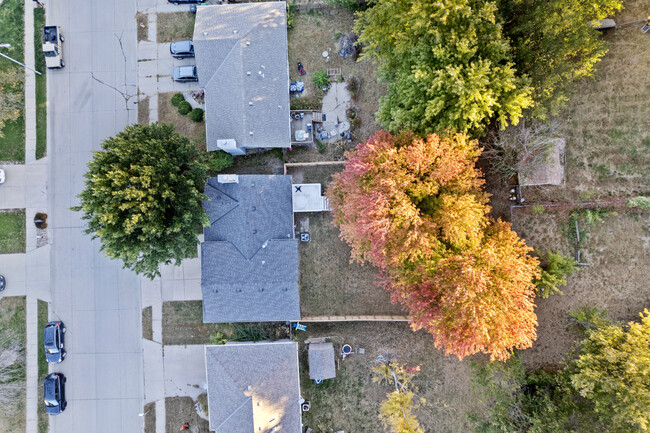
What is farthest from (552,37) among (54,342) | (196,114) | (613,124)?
(54,342)

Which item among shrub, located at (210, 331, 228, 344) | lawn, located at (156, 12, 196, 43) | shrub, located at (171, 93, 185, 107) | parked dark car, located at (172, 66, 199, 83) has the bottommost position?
shrub, located at (210, 331, 228, 344)

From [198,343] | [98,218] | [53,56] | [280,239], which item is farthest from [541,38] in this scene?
[53,56]

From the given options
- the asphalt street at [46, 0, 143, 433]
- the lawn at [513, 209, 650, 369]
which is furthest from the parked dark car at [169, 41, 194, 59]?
the lawn at [513, 209, 650, 369]

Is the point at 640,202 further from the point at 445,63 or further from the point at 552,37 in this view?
the point at 445,63

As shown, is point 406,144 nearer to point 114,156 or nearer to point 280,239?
point 280,239

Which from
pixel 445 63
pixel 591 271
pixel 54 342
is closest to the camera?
pixel 445 63

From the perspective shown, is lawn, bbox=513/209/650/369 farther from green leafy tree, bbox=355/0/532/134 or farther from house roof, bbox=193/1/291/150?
house roof, bbox=193/1/291/150

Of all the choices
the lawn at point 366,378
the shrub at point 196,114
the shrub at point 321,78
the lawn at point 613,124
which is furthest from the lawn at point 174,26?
the lawn at point 613,124
